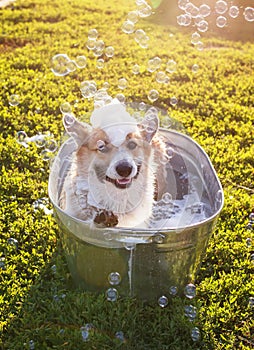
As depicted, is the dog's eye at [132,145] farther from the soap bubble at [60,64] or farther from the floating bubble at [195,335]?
the floating bubble at [195,335]

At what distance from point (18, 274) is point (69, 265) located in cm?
47

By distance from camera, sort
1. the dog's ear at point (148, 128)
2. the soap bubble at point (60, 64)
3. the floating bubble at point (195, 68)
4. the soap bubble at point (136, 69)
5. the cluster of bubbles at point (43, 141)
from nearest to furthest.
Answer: the dog's ear at point (148, 128) → the soap bubble at point (60, 64) → the cluster of bubbles at point (43, 141) → the soap bubble at point (136, 69) → the floating bubble at point (195, 68)

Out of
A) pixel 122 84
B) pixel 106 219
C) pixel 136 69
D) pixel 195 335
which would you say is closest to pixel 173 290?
pixel 195 335

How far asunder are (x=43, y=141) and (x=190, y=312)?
292 centimetres

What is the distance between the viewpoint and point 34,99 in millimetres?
6562

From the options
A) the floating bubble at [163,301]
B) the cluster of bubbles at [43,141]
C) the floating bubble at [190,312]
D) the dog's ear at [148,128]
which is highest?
the dog's ear at [148,128]

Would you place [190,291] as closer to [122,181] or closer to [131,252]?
[131,252]

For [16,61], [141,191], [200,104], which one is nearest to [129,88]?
[200,104]

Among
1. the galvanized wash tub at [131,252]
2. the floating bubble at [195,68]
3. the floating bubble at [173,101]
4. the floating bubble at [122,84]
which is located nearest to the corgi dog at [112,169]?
the galvanized wash tub at [131,252]

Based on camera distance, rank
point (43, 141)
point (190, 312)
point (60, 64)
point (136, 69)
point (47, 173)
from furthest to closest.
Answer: point (136, 69) → point (43, 141) → point (47, 173) → point (60, 64) → point (190, 312)

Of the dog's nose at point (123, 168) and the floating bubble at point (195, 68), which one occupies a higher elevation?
the dog's nose at point (123, 168)

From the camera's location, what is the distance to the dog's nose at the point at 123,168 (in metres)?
3.25

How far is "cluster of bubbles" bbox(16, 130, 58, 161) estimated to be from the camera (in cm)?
528

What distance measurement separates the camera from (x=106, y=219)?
3562 millimetres
